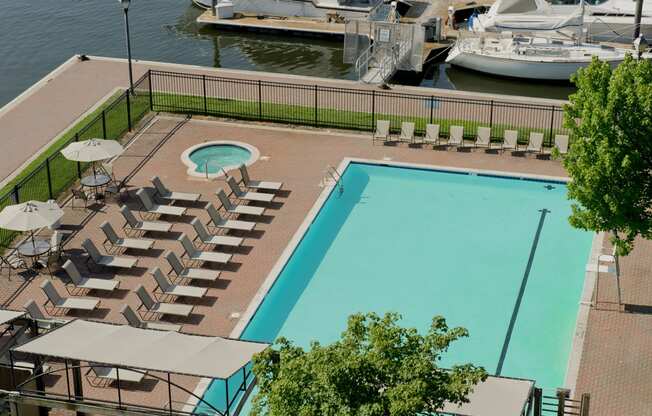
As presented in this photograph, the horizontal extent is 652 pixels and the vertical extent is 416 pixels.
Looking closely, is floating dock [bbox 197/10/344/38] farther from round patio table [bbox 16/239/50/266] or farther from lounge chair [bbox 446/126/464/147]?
round patio table [bbox 16/239/50/266]

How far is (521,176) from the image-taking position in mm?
36125

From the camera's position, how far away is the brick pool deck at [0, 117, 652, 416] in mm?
25703

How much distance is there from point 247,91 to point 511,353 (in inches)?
754

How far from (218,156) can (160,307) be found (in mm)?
10688

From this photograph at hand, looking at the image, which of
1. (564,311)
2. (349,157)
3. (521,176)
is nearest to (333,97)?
(349,157)

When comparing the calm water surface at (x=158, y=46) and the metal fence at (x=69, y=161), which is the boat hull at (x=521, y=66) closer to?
the calm water surface at (x=158, y=46)

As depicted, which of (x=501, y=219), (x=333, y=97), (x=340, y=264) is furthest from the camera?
(x=333, y=97)

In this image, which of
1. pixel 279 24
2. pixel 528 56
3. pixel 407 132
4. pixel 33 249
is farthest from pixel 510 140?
pixel 279 24

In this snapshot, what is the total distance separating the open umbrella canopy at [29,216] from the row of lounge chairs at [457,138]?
12.6 meters

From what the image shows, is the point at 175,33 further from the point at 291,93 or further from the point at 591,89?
the point at 591,89

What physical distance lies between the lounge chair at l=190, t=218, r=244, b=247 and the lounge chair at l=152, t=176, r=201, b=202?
7.85 ft

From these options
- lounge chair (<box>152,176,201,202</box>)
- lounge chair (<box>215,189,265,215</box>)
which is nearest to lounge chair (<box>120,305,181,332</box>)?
lounge chair (<box>215,189,265,215</box>)

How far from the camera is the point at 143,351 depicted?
71.4ft

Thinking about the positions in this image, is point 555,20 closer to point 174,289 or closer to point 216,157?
point 216,157
